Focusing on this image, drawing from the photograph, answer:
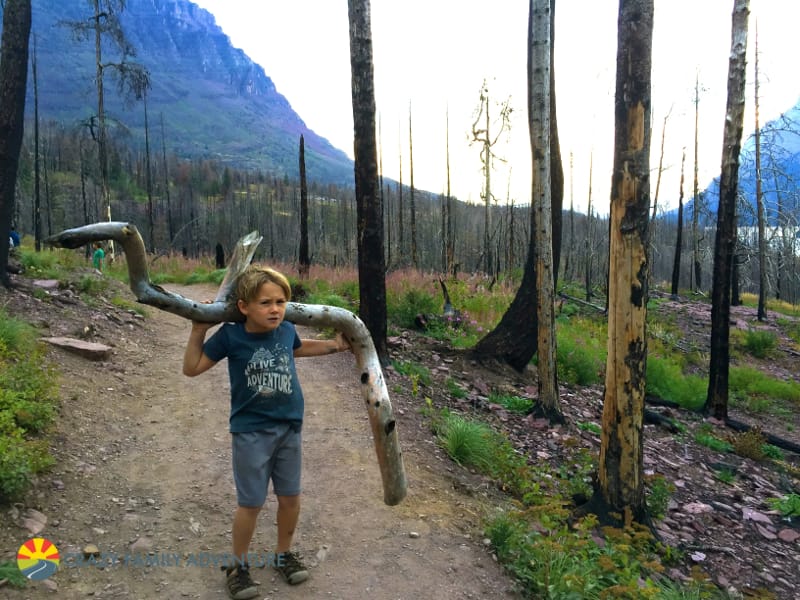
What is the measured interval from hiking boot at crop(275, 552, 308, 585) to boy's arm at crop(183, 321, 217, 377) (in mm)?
1162

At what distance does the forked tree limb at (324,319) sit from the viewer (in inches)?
86.7

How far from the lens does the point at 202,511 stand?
11.5ft

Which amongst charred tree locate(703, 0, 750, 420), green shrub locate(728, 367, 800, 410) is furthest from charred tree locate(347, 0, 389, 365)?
green shrub locate(728, 367, 800, 410)

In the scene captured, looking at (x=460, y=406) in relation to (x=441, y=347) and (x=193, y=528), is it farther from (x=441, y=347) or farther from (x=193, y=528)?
(x=193, y=528)

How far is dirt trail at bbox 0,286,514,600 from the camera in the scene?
2.80m

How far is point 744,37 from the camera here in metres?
7.98

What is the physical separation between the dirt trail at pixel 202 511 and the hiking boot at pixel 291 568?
5cm

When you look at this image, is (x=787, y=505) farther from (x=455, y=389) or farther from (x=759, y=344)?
(x=759, y=344)

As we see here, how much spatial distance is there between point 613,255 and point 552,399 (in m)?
3.04

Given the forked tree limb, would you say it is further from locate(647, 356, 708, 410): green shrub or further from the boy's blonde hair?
locate(647, 356, 708, 410): green shrub

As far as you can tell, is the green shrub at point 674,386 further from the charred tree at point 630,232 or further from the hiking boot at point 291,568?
the hiking boot at point 291,568

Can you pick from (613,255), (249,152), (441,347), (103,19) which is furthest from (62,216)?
(249,152)

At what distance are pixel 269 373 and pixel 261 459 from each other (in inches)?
16.2

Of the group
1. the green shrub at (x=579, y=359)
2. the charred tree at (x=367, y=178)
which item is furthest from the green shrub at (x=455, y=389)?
the green shrub at (x=579, y=359)
